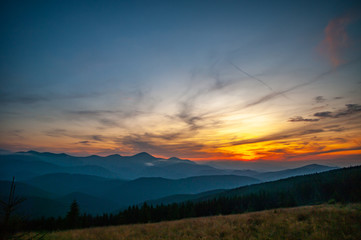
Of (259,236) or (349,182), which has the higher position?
(259,236)

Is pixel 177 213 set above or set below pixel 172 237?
below

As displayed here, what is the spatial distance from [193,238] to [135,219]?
2884 inches

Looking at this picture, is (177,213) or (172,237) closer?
(172,237)

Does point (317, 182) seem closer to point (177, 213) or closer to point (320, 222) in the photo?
point (177, 213)

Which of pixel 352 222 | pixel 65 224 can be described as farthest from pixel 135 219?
pixel 352 222

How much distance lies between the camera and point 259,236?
30.5 ft

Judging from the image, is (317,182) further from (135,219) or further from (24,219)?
(24,219)

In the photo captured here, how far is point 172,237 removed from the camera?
36.3 ft

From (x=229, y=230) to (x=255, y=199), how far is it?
107080mm

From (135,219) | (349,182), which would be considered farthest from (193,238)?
(349,182)

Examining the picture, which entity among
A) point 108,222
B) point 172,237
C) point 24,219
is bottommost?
point 108,222

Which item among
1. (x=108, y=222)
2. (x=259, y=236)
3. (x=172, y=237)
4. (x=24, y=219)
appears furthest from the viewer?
(x=108, y=222)

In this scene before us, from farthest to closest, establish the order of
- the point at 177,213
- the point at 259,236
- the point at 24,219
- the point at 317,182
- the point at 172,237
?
the point at 317,182 < the point at 177,213 < the point at 172,237 < the point at 259,236 < the point at 24,219

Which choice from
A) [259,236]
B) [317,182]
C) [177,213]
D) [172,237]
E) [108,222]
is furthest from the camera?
[317,182]
